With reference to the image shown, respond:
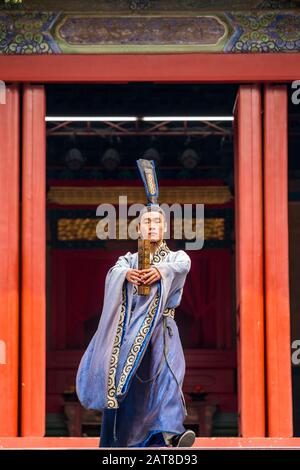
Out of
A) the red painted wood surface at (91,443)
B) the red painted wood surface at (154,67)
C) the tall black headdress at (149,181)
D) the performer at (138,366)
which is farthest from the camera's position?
the red painted wood surface at (154,67)

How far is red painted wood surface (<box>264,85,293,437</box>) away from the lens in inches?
610

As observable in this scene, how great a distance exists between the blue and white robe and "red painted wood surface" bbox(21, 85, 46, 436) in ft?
7.33

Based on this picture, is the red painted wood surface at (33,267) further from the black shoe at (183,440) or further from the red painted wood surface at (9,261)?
the black shoe at (183,440)

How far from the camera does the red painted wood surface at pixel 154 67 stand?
15781mm

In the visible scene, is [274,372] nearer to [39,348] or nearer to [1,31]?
[39,348]

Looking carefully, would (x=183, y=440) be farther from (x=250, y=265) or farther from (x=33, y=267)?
(x=33, y=267)

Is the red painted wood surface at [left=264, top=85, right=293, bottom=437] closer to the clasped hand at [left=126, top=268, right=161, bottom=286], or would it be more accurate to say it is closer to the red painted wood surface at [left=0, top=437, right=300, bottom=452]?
the red painted wood surface at [left=0, top=437, right=300, bottom=452]

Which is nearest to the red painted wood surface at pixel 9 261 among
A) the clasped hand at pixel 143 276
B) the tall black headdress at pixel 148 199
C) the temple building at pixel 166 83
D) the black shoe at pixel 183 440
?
the temple building at pixel 166 83

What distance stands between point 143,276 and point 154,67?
3337 mm

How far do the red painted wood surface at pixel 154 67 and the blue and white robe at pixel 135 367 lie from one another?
3.06 meters

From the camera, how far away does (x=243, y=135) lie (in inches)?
623

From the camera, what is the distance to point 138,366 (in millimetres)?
13188

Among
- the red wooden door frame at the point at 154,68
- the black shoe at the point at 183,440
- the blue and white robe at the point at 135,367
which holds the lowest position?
the black shoe at the point at 183,440
